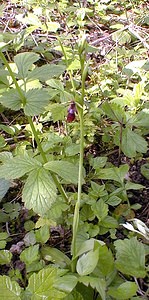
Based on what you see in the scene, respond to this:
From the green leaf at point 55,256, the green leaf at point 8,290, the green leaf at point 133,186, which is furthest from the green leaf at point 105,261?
the green leaf at point 133,186

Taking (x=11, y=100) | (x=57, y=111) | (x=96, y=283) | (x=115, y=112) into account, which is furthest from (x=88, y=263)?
(x=115, y=112)

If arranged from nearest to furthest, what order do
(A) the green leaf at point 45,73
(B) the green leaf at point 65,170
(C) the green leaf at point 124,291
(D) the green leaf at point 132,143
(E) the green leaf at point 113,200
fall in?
1. (C) the green leaf at point 124,291
2. (B) the green leaf at point 65,170
3. (A) the green leaf at point 45,73
4. (E) the green leaf at point 113,200
5. (D) the green leaf at point 132,143

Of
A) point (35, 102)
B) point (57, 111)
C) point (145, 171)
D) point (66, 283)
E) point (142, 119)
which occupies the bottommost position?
point (145, 171)

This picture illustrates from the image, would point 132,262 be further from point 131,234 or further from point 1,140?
point 1,140

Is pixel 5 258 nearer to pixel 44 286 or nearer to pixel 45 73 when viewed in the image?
pixel 44 286

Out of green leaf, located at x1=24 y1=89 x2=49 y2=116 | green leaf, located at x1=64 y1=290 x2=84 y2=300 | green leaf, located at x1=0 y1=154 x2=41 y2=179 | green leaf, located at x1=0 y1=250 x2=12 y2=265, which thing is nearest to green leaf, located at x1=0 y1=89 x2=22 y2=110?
green leaf, located at x1=24 y1=89 x2=49 y2=116

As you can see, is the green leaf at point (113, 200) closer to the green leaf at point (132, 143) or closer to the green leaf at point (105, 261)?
the green leaf at point (132, 143)

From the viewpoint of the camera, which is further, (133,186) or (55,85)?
(55,85)
